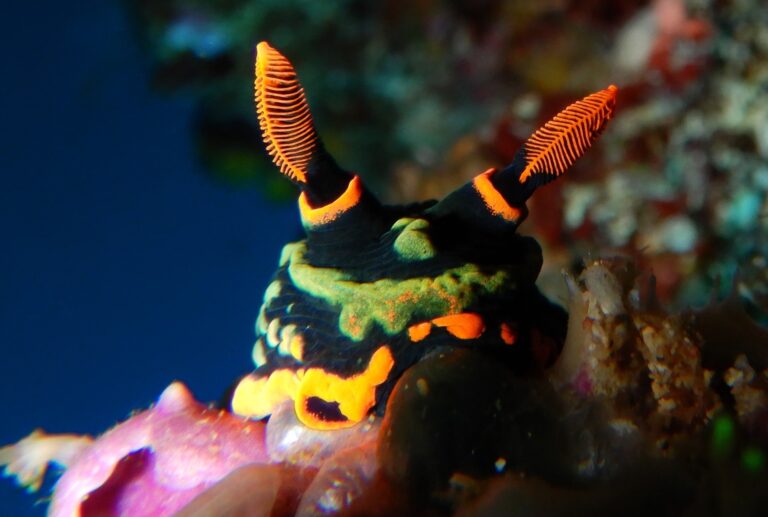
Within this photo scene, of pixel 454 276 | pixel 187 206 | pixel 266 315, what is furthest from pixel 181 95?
pixel 454 276

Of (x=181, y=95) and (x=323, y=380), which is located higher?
(x=181, y=95)

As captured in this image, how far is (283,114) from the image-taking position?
1.76 metres

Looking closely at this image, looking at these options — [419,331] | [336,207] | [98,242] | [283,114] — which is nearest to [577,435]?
[419,331]

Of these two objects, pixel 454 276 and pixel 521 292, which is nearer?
pixel 454 276

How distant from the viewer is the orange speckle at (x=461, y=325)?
→ 5.61ft

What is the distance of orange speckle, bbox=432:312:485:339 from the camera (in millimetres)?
1709

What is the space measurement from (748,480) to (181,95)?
5407mm

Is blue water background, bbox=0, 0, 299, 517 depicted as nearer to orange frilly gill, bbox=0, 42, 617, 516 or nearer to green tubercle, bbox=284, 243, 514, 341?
orange frilly gill, bbox=0, 42, 617, 516

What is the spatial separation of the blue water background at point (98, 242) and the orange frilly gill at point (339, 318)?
219 cm

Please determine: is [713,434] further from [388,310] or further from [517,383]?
[388,310]

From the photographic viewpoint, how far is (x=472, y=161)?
5586mm

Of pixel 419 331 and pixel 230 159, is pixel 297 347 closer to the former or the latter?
pixel 419 331

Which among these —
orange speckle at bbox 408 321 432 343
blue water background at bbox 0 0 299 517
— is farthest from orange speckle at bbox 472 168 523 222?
blue water background at bbox 0 0 299 517

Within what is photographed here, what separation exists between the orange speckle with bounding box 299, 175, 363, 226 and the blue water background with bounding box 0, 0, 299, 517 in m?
2.58
